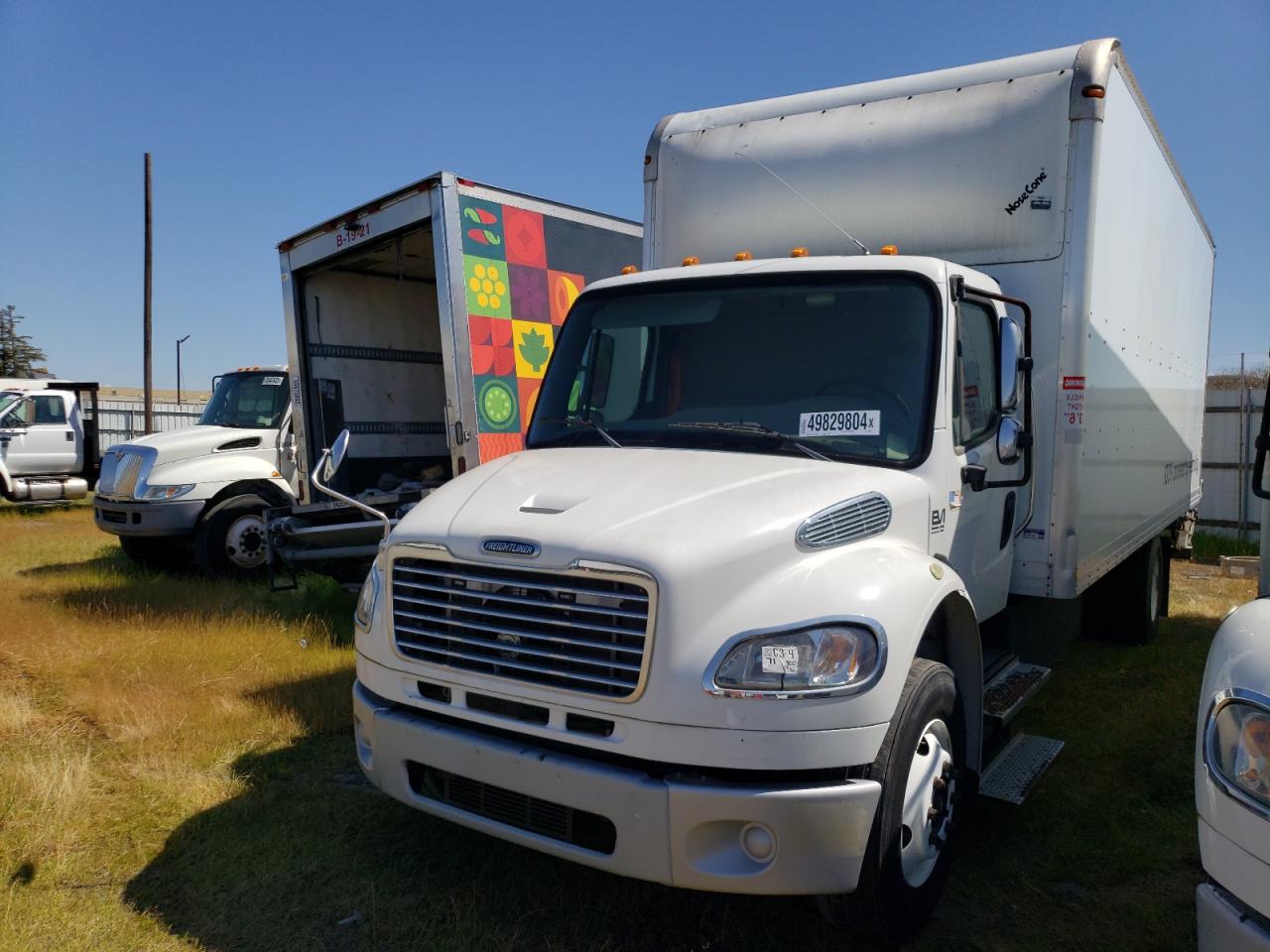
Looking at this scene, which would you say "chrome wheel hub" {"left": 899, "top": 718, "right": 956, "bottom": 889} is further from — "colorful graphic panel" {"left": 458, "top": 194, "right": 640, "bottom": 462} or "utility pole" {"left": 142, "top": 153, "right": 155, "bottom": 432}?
"utility pole" {"left": 142, "top": 153, "right": 155, "bottom": 432}

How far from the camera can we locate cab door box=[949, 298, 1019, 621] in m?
4.01

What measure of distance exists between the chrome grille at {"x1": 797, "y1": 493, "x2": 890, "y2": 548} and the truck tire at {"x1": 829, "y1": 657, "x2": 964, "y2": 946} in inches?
19.6

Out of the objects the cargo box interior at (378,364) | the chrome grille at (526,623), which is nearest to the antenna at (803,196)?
the chrome grille at (526,623)

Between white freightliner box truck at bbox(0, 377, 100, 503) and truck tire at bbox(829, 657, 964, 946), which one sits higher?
white freightliner box truck at bbox(0, 377, 100, 503)

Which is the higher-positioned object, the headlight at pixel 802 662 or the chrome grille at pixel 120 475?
the chrome grille at pixel 120 475

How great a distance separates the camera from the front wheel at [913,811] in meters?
3.02

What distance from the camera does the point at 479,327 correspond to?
6969mm

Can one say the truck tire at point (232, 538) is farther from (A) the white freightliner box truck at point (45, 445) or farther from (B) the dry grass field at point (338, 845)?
(A) the white freightliner box truck at point (45, 445)

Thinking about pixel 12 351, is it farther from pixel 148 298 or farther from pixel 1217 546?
pixel 1217 546

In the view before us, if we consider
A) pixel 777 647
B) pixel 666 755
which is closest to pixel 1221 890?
pixel 777 647

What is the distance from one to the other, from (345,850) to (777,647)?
2.22m

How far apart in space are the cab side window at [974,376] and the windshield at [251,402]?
8242 mm

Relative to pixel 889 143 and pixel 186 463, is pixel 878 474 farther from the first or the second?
pixel 186 463

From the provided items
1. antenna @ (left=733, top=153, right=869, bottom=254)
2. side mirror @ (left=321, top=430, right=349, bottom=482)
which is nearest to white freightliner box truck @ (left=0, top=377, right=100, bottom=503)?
side mirror @ (left=321, top=430, right=349, bottom=482)
